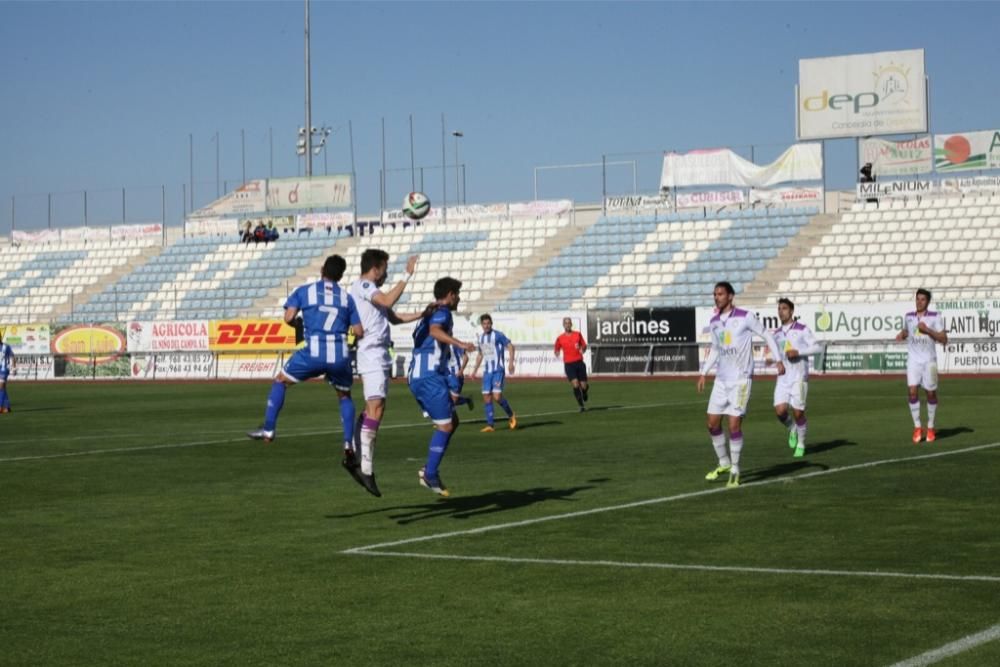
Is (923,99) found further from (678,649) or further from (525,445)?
(678,649)

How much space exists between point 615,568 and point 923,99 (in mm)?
54311

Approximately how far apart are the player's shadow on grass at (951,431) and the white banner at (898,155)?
39.5 m

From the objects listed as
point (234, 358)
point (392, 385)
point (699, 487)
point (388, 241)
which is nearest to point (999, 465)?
point (699, 487)

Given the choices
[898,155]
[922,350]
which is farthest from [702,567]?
[898,155]

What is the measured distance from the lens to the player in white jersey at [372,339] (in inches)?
538

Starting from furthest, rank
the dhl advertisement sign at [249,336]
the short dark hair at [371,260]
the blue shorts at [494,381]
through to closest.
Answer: the dhl advertisement sign at [249,336]
the blue shorts at [494,381]
the short dark hair at [371,260]

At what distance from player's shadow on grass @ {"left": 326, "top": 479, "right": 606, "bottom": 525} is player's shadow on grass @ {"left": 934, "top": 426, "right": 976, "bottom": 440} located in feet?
28.2

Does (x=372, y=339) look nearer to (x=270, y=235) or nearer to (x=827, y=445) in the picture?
(x=827, y=445)

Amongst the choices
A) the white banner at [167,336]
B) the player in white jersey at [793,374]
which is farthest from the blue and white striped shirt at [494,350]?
the white banner at [167,336]

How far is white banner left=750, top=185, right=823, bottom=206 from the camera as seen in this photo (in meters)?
63.0

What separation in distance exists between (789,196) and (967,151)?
24.7 ft

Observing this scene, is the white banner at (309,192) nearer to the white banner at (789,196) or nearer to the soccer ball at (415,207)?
the soccer ball at (415,207)

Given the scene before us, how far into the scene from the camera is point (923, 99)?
200 ft

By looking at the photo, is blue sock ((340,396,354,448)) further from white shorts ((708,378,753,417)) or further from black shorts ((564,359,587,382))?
black shorts ((564,359,587,382))
